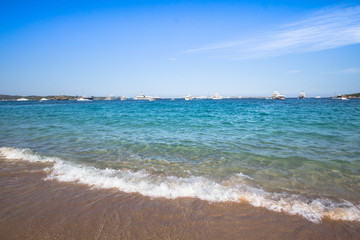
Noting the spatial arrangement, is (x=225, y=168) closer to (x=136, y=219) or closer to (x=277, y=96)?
(x=136, y=219)

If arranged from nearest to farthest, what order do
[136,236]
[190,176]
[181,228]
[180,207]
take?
[136,236] < [181,228] < [180,207] < [190,176]

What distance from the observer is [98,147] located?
8.88 meters

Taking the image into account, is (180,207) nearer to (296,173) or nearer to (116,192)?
(116,192)

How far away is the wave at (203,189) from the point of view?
3846mm

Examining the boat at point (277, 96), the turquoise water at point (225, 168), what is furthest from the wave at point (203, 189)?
the boat at point (277, 96)

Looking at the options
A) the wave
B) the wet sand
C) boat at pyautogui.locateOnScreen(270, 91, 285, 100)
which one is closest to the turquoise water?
the wave

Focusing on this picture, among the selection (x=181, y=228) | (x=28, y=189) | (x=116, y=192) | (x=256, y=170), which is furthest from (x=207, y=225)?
(x=28, y=189)

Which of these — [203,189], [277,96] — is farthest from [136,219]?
[277,96]

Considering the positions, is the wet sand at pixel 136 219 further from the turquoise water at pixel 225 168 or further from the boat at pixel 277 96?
the boat at pixel 277 96

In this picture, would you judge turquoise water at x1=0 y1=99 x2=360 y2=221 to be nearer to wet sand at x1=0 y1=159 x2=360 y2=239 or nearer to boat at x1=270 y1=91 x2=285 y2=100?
wet sand at x1=0 y1=159 x2=360 y2=239

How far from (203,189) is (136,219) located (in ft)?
6.40

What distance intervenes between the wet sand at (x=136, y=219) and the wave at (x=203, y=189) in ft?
0.75

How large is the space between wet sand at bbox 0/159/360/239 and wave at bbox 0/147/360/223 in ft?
0.75

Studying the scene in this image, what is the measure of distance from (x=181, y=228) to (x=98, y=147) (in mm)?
7039
